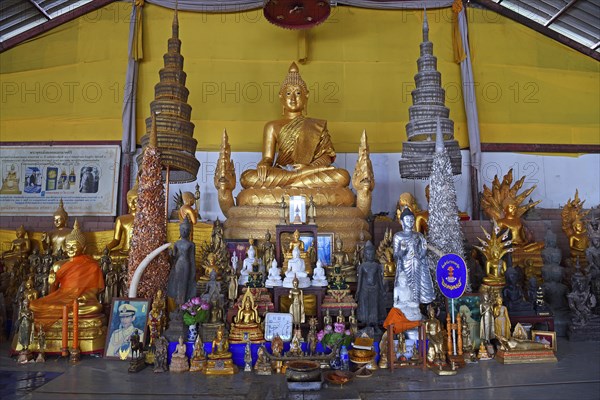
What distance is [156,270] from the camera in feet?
16.9

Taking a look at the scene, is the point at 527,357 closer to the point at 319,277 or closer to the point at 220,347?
the point at 319,277

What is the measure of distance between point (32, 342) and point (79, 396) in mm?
1433

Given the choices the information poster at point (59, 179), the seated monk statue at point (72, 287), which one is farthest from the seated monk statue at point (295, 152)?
the information poster at point (59, 179)

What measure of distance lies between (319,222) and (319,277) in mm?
1376

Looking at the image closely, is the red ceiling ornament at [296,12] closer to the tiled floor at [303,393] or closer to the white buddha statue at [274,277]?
the white buddha statue at [274,277]

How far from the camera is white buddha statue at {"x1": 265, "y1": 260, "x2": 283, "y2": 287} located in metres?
4.96

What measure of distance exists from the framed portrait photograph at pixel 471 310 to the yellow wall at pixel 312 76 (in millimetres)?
4681

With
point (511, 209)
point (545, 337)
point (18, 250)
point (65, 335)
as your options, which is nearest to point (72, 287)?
point (65, 335)

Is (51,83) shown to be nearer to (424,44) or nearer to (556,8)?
(424,44)

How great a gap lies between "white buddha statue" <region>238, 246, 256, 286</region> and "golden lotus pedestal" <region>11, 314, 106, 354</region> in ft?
4.53

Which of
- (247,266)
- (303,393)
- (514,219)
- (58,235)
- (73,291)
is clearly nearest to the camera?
(303,393)

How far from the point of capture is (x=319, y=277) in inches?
198

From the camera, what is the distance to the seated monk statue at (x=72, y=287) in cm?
472

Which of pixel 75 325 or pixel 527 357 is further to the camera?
pixel 75 325
